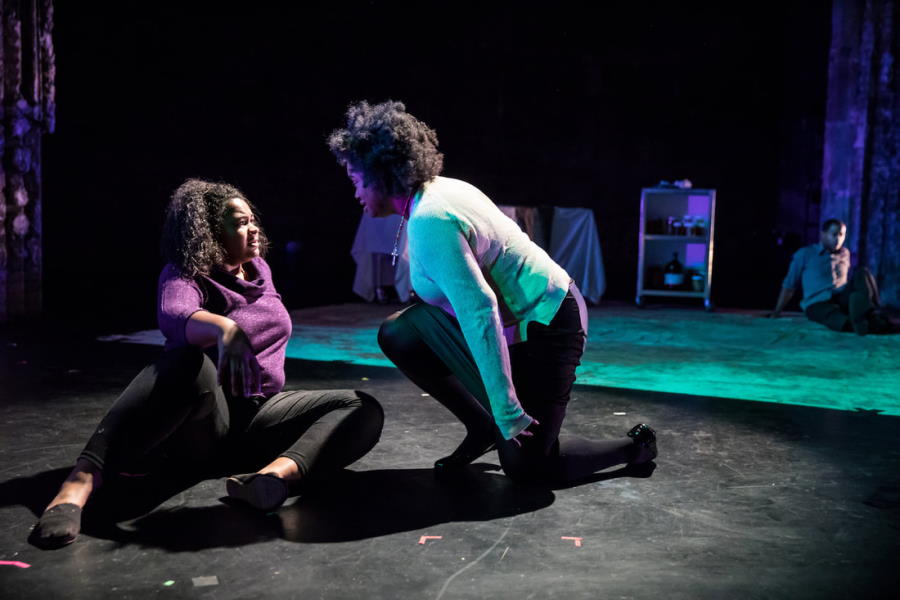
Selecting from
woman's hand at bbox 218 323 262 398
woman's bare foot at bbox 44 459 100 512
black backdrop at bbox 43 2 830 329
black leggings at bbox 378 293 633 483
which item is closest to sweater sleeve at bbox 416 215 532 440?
black leggings at bbox 378 293 633 483

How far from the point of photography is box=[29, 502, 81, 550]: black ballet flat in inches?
74.5

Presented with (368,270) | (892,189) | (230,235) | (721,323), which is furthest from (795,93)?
(230,235)

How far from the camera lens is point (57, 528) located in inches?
74.7

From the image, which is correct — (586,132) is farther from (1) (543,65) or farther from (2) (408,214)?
(2) (408,214)

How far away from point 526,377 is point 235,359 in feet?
2.57

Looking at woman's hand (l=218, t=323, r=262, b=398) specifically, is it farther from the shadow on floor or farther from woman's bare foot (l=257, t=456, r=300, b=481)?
the shadow on floor

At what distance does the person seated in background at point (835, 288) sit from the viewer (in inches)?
252

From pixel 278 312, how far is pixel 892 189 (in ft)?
27.3

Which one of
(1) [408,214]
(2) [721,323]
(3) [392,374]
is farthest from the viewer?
(2) [721,323]

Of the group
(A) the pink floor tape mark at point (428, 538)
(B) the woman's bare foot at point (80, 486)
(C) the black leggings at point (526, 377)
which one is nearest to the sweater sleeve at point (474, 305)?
(C) the black leggings at point (526, 377)

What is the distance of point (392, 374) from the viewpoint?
432cm

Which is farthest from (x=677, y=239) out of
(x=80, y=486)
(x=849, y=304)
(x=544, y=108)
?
(x=80, y=486)

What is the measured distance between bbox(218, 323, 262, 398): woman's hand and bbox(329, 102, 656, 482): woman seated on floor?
0.47 metres

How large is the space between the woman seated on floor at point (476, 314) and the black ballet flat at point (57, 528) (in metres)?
0.97
